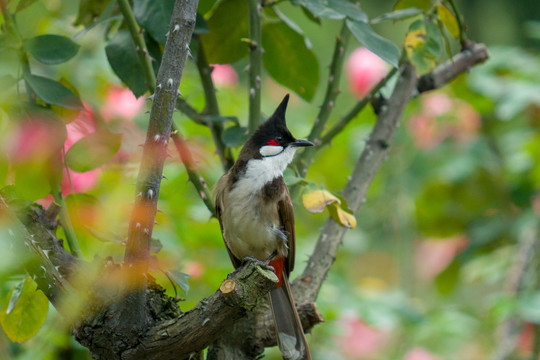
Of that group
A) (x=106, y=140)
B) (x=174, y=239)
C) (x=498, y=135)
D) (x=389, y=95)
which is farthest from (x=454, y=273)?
(x=106, y=140)

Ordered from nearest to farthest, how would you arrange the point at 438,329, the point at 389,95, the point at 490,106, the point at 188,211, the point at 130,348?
1. the point at 130,348
2. the point at 389,95
3. the point at 188,211
4. the point at 438,329
5. the point at 490,106

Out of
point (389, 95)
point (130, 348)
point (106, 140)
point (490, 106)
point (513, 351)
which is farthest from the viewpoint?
point (490, 106)

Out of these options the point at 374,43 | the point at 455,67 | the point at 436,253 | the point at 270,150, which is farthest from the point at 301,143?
the point at 436,253

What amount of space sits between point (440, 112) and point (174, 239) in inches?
53.9

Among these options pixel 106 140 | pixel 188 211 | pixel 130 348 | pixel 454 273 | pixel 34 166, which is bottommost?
pixel 130 348

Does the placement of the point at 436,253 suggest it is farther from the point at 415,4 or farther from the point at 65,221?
the point at 65,221

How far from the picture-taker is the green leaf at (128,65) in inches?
57.9

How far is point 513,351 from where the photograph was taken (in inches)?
101

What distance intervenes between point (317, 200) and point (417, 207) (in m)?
1.46

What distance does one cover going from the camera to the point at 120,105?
89.3 inches

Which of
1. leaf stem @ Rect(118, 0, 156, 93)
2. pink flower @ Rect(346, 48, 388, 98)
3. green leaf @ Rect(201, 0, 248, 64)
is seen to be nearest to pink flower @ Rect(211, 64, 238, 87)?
pink flower @ Rect(346, 48, 388, 98)

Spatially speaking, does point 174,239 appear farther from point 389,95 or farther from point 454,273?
point 454,273

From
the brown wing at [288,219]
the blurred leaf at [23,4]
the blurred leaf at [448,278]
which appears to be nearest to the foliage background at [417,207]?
the blurred leaf at [448,278]

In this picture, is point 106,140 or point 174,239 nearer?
point 106,140
